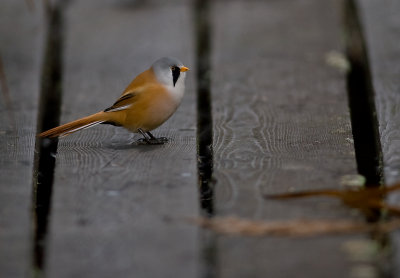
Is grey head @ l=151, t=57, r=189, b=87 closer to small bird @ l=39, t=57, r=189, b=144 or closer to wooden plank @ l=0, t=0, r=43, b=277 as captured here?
small bird @ l=39, t=57, r=189, b=144

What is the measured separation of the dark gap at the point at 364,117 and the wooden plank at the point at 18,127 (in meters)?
1.00

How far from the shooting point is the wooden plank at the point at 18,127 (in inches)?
91.4

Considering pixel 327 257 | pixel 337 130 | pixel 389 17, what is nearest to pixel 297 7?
pixel 389 17

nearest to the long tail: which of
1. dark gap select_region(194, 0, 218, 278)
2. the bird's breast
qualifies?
the bird's breast

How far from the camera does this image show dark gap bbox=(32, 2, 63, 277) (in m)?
2.55

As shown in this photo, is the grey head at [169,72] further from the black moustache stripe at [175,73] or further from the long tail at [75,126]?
the long tail at [75,126]

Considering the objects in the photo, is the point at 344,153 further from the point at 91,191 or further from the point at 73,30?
the point at 73,30

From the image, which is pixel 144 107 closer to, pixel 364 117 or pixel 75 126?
pixel 75 126

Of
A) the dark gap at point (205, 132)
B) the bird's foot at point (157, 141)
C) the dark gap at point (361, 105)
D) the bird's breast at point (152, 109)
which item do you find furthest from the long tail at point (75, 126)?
the dark gap at point (361, 105)

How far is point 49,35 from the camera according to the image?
4.80m

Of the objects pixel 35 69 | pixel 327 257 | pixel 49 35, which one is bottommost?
pixel 327 257

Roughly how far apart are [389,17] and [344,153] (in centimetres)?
203

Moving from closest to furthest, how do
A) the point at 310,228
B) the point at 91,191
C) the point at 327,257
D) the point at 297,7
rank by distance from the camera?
1. the point at 327,257
2. the point at 310,228
3. the point at 91,191
4. the point at 297,7

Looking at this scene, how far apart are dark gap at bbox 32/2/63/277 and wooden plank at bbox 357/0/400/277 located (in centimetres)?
109
